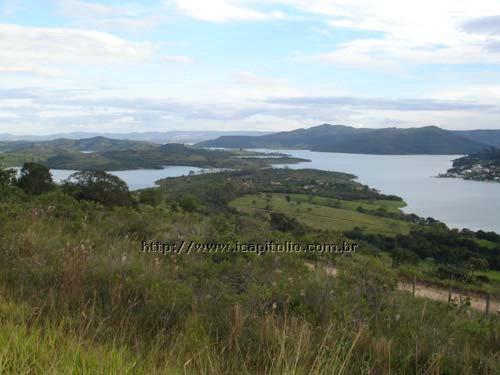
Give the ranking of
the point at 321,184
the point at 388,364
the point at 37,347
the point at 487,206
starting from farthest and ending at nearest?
the point at 321,184
the point at 487,206
the point at 388,364
the point at 37,347

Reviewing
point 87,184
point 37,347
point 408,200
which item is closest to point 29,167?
point 87,184

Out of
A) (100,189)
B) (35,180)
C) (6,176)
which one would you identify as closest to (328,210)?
(35,180)

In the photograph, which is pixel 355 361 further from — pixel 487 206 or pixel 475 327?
pixel 487 206

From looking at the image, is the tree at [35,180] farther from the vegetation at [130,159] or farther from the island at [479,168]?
the island at [479,168]

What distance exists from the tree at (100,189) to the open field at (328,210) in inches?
781

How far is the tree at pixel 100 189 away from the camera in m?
19.1

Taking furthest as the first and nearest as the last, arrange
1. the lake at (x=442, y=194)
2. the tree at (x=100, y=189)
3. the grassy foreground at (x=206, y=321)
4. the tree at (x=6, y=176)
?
the lake at (x=442, y=194), the tree at (x=100, y=189), the tree at (x=6, y=176), the grassy foreground at (x=206, y=321)

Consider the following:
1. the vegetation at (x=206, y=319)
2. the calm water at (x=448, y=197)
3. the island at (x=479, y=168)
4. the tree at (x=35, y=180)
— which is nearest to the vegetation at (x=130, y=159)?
the calm water at (x=448, y=197)

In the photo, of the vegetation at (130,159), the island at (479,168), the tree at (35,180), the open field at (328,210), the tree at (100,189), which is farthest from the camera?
the island at (479,168)

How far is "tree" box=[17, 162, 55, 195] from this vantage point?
891 inches

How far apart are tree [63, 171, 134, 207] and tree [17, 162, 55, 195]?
4.18ft

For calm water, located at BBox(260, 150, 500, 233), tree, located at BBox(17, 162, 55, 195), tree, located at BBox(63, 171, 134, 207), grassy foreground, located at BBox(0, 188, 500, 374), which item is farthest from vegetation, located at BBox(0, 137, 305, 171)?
grassy foreground, located at BBox(0, 188, 500, 374)

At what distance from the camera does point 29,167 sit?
2531cm

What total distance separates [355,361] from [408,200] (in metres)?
74.7
